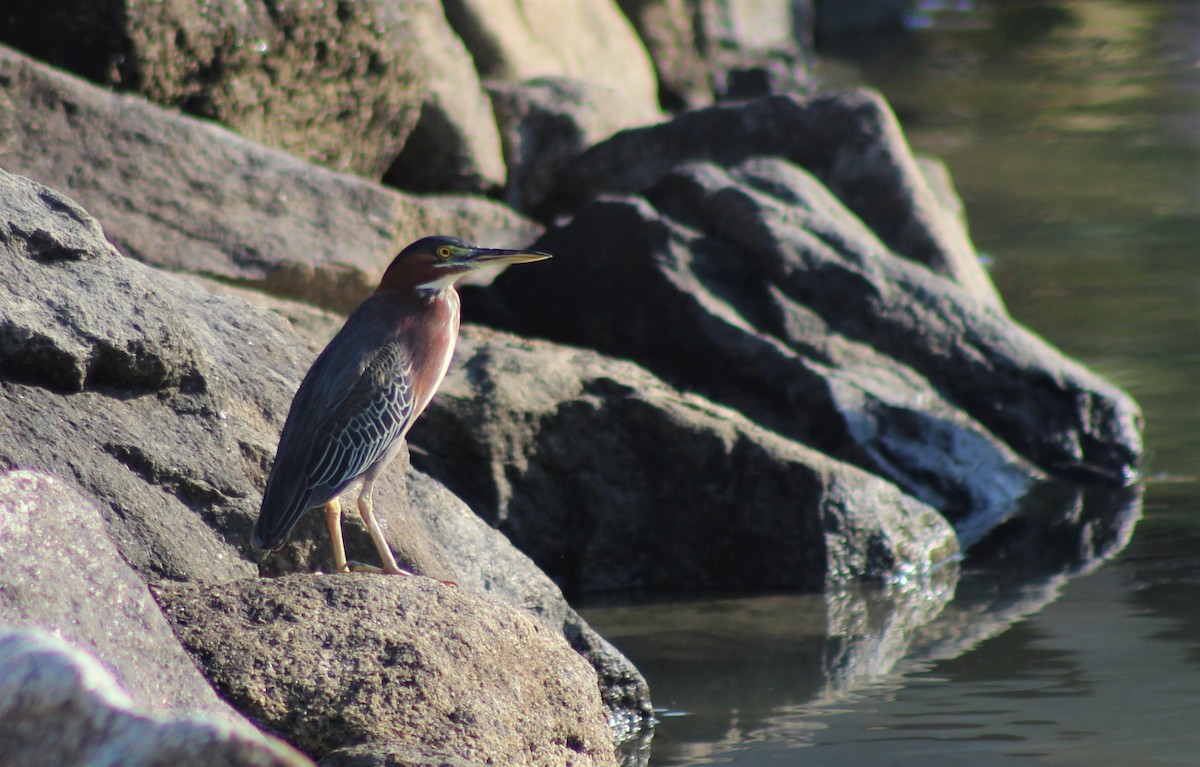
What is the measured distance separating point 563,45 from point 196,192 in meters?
6.38

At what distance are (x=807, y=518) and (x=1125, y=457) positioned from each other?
2065 mm

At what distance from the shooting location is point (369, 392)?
4191 mm

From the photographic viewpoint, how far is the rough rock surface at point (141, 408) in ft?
12.5

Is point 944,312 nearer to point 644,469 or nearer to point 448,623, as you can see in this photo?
point 644,469

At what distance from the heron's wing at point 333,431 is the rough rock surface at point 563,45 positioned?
6239 mm

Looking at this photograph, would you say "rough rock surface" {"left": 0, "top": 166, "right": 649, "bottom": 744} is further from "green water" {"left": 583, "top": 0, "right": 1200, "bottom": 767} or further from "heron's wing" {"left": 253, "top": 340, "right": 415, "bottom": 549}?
"green water" {"left": 583, "top": 0, "right": 1200, "bottom": 767}

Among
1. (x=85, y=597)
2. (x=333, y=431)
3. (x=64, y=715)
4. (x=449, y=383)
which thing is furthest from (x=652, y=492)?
(x=64, y=715)

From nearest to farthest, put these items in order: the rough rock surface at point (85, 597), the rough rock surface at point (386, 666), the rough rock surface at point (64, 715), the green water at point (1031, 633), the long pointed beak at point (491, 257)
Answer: the rough rock surface at point (64, 715), the rough rock surface at point (85, 597), the rough rock surface at point (386, 666), the green water at point (1031, 633), the long pointed beak at point (491, 257)

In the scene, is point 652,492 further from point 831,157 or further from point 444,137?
point 444,137

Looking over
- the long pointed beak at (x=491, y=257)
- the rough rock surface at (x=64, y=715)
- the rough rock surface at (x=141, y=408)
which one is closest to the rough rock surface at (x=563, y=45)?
the long pointed beak at (x=491, y=257)

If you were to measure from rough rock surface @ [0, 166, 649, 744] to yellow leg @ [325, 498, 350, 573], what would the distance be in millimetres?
153

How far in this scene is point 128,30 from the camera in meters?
7.00

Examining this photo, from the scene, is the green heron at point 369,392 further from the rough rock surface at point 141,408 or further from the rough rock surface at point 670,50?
the rough rock surface at point 670,50

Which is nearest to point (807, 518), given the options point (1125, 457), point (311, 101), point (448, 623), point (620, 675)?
point (620, 675)
